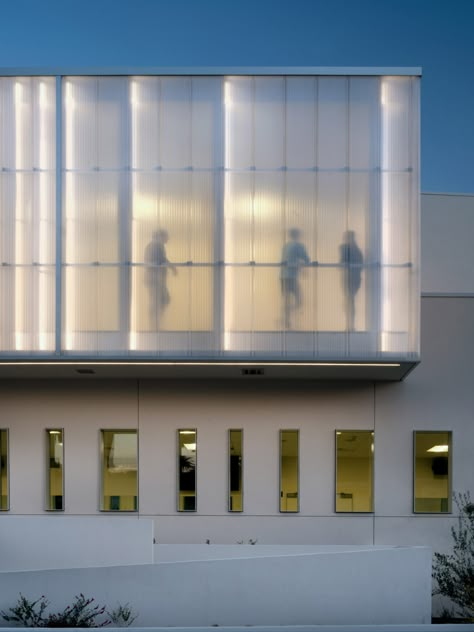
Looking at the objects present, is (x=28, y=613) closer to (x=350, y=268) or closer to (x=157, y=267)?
(x=157, y=267)

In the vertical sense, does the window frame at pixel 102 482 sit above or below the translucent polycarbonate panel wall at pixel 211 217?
below

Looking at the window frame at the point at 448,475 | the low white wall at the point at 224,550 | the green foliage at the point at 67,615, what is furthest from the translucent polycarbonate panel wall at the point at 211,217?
the green foliage at the point at 67,615

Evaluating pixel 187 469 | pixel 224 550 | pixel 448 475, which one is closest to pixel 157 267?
pixel 187 469

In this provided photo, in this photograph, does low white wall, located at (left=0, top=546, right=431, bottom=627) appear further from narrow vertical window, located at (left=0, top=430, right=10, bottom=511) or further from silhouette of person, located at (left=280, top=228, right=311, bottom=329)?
narrow vertical window, located at (left=0, top=430, right=10, bottom=511)

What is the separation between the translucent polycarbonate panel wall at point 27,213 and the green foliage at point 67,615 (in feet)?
14.2

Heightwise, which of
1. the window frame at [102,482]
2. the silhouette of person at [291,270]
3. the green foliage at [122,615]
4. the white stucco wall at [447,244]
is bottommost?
the green foliage at [122,615]

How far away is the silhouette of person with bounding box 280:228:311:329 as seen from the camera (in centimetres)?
1303

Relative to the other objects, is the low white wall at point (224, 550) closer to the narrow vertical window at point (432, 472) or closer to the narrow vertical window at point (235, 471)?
the narrow vertical window at point (235, 471)

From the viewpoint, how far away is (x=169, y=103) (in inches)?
523

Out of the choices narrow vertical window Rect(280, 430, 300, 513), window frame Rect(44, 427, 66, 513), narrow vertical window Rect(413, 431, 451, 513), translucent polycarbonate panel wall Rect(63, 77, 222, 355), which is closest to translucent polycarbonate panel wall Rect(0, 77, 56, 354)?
translucent polycarbonate panel wall Rect(63, 77, 222, 355)

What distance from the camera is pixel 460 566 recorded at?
14.4 metres

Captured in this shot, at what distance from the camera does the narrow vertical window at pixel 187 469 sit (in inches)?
602

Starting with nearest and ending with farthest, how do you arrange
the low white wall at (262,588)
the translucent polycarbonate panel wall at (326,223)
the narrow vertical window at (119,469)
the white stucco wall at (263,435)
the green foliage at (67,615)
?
the green foliage at (67,615) < the low white wall at (262,588) < the translucent polycarbonate panel wall at (326,223) < the white stucco wall at (263,435) < the narrow vertical window at (119,469)

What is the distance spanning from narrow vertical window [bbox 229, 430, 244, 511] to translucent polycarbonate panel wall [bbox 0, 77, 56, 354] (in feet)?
14.7
